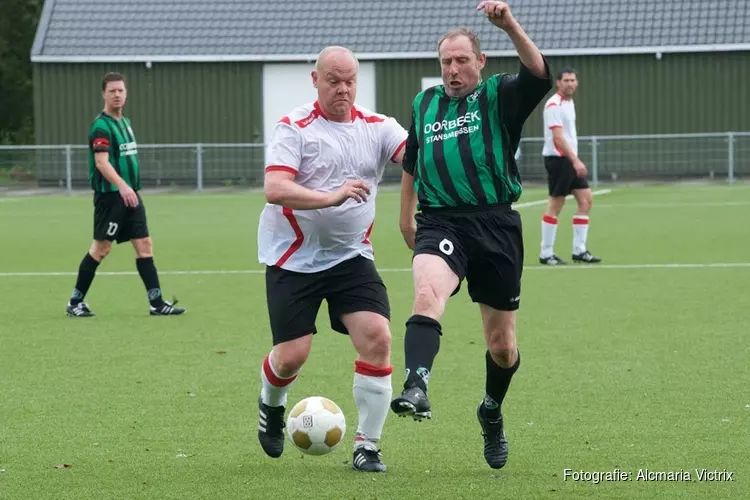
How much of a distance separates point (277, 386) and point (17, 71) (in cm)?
4227

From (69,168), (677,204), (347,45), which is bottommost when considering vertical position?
(677,204)

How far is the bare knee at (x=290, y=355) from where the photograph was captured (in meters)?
6.34

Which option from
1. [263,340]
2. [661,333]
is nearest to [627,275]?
[661,333]

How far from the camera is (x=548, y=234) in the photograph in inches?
602

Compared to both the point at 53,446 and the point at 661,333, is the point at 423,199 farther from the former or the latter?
the point at 661,333

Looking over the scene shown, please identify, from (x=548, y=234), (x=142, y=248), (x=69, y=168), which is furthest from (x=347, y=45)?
(x=142, y=248)

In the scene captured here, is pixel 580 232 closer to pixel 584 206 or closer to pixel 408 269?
pixel 584 206

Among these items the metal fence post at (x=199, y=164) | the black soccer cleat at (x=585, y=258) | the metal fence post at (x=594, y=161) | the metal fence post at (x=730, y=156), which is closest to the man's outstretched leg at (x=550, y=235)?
the black soccer cleat at (x=585, y=258)

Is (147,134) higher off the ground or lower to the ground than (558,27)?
lower

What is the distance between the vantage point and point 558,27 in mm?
35906

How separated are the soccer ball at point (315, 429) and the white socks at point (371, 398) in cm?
11

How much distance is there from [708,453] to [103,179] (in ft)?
21.4

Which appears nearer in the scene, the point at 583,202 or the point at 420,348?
the point at 420,348

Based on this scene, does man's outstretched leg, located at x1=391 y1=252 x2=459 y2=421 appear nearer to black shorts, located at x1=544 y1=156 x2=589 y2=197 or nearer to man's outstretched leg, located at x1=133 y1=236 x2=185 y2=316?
man's outstretched leg, located at x1=133 y1=236 x2=185 y2=316
